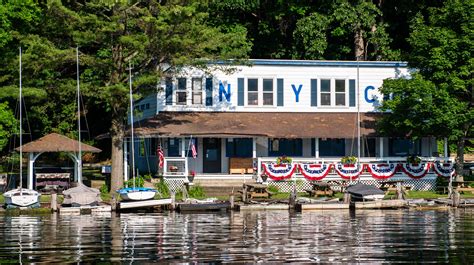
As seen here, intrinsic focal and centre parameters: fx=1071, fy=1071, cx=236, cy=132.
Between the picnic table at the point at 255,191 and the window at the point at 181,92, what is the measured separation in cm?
1017

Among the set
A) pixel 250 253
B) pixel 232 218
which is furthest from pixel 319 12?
pixel 250 253

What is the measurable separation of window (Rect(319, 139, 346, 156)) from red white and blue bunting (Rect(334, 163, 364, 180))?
15.4 feet

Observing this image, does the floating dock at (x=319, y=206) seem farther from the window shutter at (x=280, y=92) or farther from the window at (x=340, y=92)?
the window at (x=340, y=92)

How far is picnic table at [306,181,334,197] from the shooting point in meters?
60.2

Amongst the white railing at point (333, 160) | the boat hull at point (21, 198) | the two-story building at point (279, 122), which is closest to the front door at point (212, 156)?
the two-story building at point (279, 122)

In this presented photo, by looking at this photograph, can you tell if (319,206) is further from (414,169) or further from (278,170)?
(414,169)

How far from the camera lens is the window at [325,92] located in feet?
226

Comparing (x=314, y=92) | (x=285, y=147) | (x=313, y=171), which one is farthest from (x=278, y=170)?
(x=314, y=92)

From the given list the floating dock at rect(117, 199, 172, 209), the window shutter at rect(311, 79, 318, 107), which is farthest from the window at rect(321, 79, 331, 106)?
the floating dock at rect(117, 199, 172, 209)

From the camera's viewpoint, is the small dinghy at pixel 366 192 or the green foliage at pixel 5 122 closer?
the small dinghy at pixel 366 192

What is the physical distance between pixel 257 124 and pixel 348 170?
6394 mm

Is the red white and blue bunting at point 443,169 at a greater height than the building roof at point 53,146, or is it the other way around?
the building roof at point 53,146

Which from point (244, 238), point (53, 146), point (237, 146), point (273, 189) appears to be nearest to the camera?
point (244, 238)

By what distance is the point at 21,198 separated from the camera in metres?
54.8
